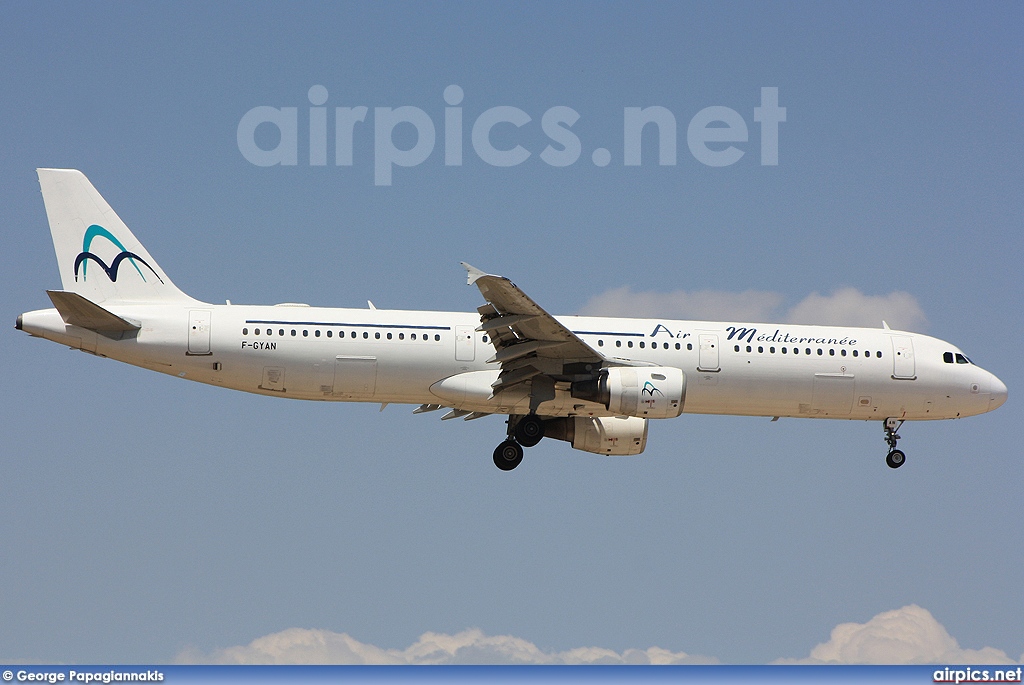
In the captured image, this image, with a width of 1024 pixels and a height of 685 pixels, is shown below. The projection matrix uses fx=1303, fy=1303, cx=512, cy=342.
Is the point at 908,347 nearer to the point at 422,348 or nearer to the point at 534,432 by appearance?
the point at 534,432

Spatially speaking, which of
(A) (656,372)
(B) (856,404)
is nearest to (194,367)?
(A) (656,372)

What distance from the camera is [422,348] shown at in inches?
1232

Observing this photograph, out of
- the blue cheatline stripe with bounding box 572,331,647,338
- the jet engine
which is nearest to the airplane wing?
the blue cheatline stripe with bounding box 572,331,647,338

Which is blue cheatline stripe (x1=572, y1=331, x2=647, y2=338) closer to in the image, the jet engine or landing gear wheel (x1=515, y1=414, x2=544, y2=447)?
landing gear wheel (x1=515, y1=414, x2=544, y2=447)

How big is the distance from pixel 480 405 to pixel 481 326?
7.28 feet

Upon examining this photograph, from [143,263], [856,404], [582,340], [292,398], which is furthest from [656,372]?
[143,263]

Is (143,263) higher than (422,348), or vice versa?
(143,263)

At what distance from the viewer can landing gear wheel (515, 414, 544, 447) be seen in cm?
3300

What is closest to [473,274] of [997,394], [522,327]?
[522,327]

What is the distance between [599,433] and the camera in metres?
34.7

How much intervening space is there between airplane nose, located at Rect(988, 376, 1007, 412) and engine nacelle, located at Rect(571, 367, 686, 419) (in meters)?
9.89

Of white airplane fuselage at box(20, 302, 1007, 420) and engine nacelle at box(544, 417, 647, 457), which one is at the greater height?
white airplane fuselage at box(20, 302, 1007, 420)

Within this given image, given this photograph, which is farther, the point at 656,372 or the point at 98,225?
the point at 98,225

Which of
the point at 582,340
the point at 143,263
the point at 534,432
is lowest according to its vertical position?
the point at 534,432
